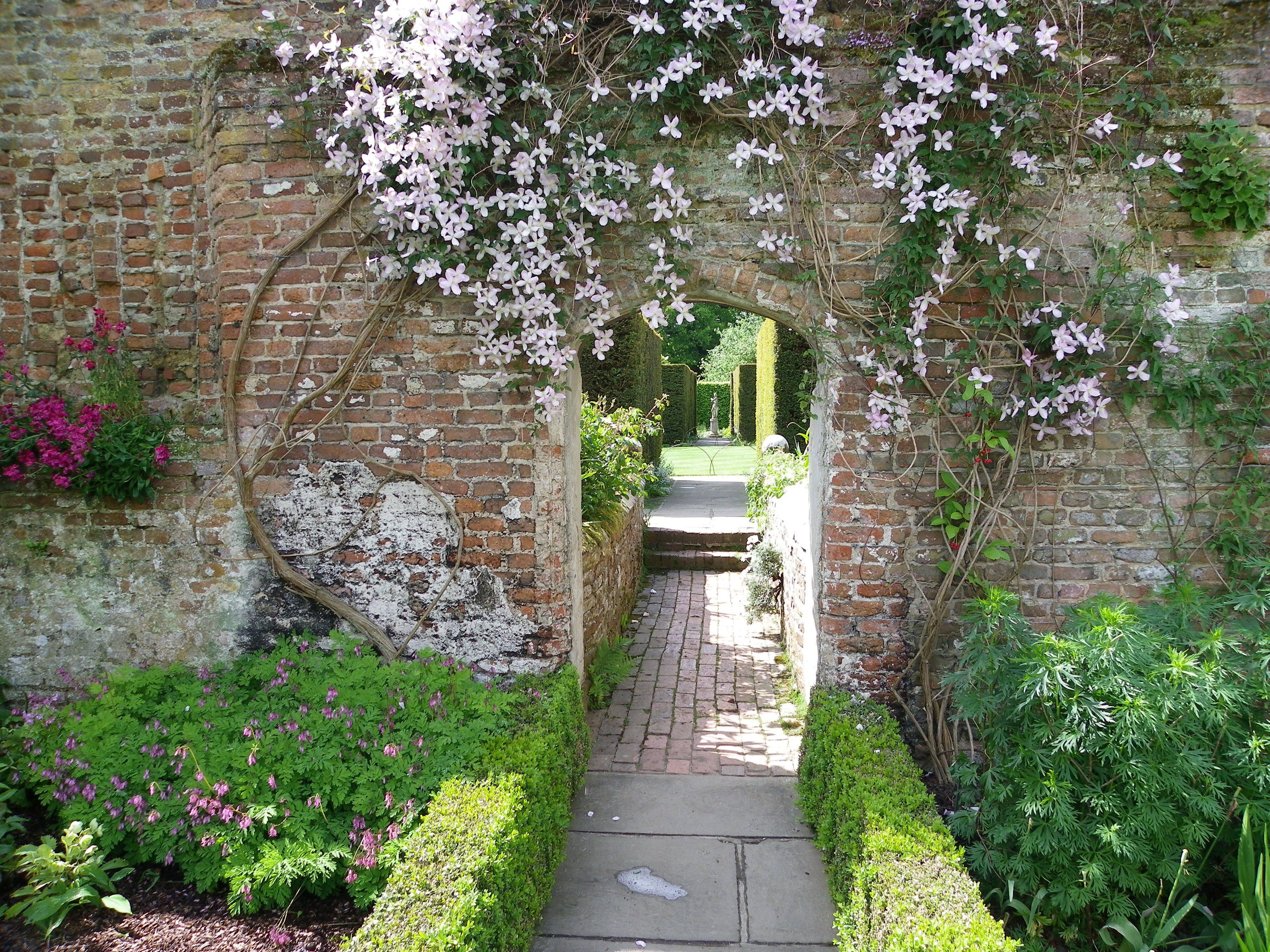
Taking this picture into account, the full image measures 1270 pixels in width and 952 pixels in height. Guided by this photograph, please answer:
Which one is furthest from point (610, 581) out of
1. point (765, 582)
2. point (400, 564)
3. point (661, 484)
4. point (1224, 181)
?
point (661, 484)

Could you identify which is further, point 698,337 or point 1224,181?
point 698,337

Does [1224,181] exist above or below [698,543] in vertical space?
above

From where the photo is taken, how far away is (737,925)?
3.02 metres

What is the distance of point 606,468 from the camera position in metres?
5.95

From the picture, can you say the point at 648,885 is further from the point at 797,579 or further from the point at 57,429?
the point at 57,429

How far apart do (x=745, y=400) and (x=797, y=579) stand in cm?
1801

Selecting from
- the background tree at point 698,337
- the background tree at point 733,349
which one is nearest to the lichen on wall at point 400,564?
the background tree at point 733,349

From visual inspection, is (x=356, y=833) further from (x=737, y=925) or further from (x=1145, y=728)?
(x=1145, y=728)

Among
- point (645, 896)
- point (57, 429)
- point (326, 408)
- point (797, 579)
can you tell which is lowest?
point (645, 896)

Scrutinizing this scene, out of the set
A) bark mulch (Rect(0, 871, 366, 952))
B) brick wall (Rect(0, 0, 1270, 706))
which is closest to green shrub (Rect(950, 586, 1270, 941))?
brick wall (Rect(0, 0, 1270, 706))

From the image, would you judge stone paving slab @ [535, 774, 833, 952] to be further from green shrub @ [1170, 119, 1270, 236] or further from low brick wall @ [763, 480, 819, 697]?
green shrub @ [1170, 119, 1270, 236]

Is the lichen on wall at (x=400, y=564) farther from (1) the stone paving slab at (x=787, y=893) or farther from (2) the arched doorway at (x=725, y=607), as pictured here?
(1) the stone paving slab at (x=787, y=893)

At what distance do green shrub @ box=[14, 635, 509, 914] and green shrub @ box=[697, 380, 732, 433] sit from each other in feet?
85.1

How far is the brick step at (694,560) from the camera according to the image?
8891mm
